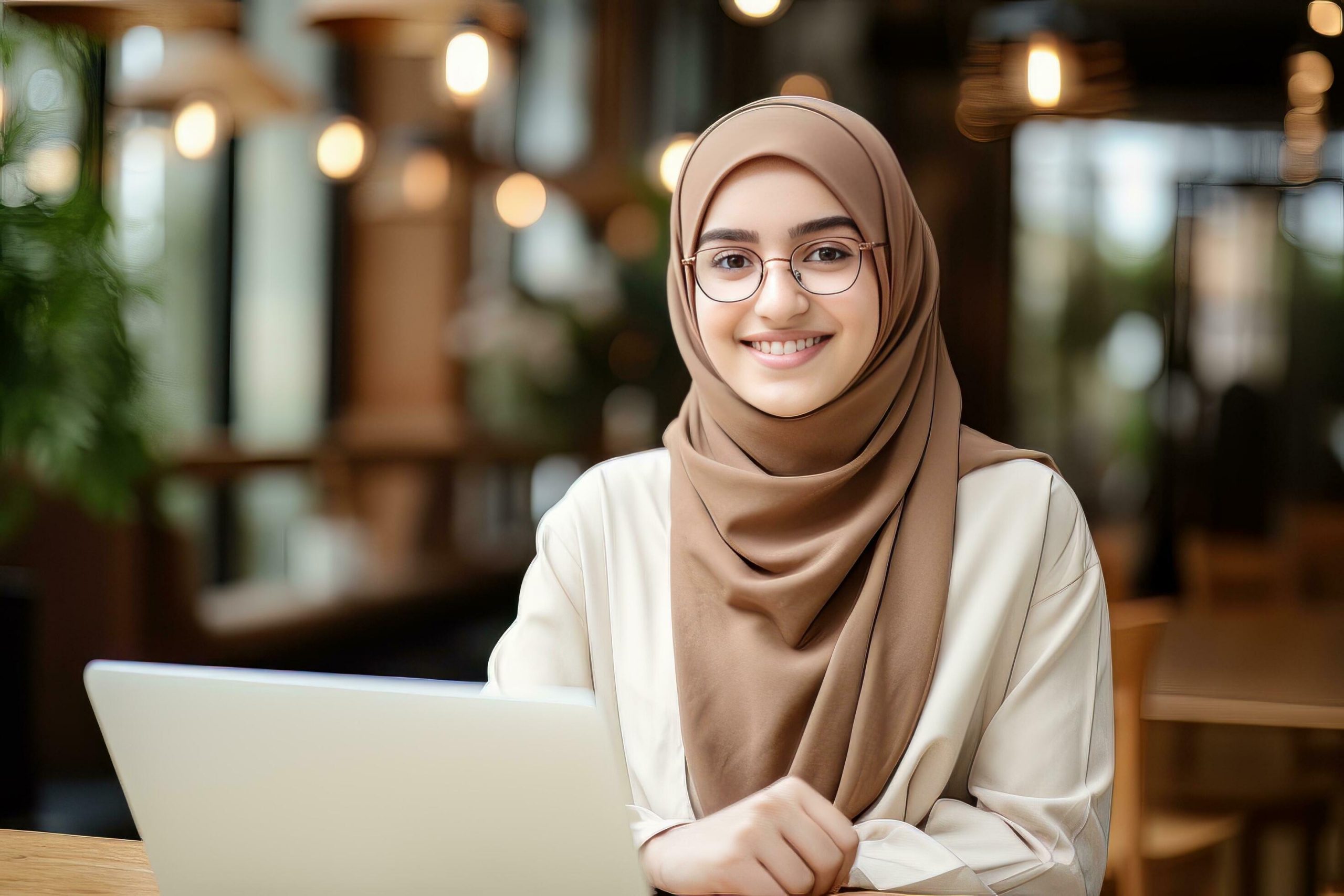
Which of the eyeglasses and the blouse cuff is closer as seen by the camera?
the blouse cuff

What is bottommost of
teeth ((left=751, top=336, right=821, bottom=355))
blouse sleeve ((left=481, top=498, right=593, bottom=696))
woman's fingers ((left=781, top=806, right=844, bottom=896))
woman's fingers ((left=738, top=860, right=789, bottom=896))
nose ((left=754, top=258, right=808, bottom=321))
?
woman's fingers ((left=738, top=860, right=789, bottom=896))

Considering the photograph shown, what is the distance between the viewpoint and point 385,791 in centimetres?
79

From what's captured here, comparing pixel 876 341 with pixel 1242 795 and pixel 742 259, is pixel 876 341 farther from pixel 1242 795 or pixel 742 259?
pixel 1242 795

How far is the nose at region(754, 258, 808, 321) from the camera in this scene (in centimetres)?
121

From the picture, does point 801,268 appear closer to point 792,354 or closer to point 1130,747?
point 792,354

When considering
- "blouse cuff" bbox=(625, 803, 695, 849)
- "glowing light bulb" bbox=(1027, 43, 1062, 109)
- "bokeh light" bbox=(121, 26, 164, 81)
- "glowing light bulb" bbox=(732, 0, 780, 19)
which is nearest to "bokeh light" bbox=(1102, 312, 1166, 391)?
"glowing light bulb" bbox=(1027, 43, 1062, 109)

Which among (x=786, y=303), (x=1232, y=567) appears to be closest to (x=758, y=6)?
(x=786, y=303)

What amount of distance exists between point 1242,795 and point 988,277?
9.98ft

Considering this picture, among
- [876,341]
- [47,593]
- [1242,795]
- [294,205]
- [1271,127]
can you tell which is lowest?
[1242,795]

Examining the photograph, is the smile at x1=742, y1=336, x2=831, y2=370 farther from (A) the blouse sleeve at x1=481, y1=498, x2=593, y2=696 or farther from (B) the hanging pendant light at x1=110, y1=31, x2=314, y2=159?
(B) the hanging pendant light at x1=110, y1=31, x2=314, y2=159

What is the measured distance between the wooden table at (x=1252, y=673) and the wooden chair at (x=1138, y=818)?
20 cm

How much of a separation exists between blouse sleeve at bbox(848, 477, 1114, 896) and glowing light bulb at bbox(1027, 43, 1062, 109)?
100 inches

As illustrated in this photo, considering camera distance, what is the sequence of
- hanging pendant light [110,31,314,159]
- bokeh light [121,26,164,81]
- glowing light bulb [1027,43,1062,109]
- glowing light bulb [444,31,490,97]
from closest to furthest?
glowing light bulb [444,31,490,97] < glowing light bulb [1027,43,1062,109] < hanging pendant light [110,31,314,159] < bokeh light [121,26,164,81]

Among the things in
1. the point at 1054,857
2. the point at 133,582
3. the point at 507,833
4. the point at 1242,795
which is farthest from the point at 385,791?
the point at 133,582
